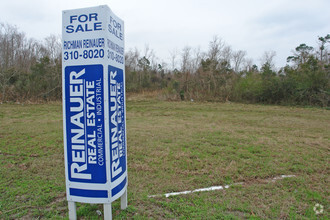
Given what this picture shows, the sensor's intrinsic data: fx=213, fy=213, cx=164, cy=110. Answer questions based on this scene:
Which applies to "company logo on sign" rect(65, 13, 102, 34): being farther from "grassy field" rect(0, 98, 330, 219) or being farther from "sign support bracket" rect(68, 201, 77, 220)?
"grassy field" rect(0, 98, 330, 219)

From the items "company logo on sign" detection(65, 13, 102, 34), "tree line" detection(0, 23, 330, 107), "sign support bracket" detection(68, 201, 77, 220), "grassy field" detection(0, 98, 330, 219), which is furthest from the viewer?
"tree line" detection(0, 23, 330, 107)

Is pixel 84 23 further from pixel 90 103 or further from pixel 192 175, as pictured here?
pixel 192 175

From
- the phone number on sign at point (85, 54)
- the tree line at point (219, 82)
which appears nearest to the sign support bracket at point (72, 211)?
the phone number on sign at point (85, 54)

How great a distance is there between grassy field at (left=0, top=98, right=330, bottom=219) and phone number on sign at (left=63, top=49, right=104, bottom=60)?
1768mm

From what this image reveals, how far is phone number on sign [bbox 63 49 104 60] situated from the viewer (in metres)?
2.12

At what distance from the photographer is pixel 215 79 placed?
57.7 ft

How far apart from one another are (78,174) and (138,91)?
2044 cm

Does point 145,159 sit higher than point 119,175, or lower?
lower

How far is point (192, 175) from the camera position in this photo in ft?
11.8

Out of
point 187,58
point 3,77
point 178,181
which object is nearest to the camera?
point 178,181

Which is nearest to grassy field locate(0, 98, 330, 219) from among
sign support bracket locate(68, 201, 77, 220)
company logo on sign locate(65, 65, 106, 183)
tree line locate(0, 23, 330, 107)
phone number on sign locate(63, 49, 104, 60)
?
sign support bracket locate(68, 201, 77, 220)

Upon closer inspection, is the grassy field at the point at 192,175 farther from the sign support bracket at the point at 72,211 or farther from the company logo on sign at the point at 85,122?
the company logo on sign at the point at 85,122

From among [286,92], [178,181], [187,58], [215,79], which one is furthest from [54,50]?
[178,181]

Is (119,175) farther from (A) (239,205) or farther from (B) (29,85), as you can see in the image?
(B) (29,85)
